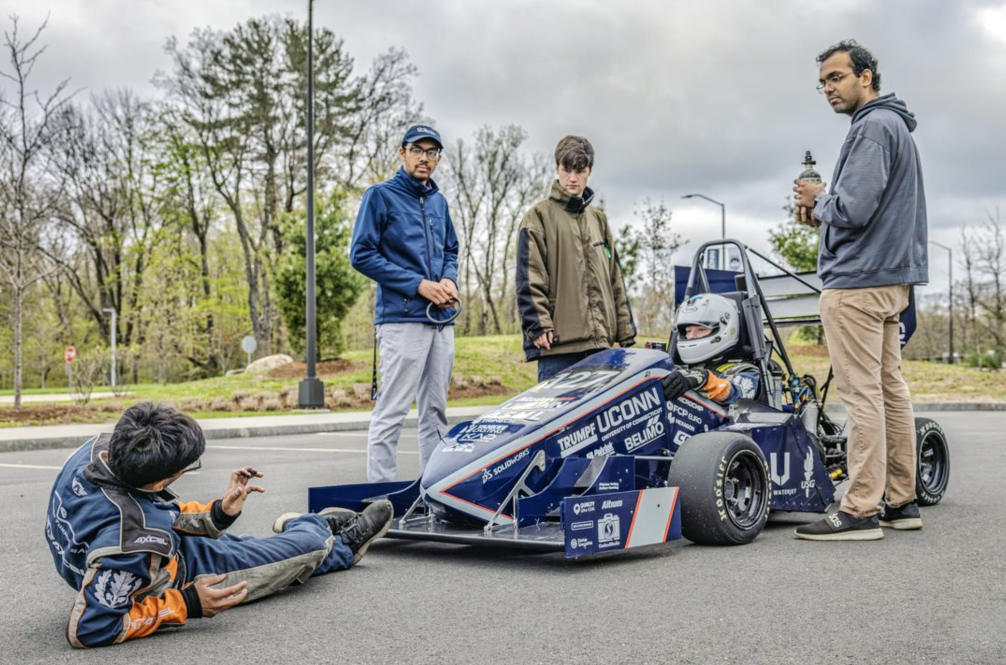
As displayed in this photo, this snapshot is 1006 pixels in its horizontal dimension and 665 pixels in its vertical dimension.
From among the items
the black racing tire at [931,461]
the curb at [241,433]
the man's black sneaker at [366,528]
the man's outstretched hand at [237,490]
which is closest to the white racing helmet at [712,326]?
the black racing tire at [931,461]

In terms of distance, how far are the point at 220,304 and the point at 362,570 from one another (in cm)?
4967

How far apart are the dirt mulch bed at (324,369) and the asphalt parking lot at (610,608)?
70.0ft

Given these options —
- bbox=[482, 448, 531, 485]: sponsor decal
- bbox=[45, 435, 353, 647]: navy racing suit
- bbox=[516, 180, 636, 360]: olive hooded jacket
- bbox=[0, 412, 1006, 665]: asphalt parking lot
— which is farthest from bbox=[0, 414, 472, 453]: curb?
bbox=[45, 435, 353, 647]: navy racing suit

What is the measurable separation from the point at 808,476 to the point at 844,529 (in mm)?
691

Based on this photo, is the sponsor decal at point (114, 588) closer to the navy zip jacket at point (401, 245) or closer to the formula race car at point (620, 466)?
the formula race car at point (620, 466)

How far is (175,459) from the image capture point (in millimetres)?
3461

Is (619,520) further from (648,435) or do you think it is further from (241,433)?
(241,433)

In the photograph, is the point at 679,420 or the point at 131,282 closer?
the point at 679,420

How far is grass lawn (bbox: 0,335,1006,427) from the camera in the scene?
1880 cm

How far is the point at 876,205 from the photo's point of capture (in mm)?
5258

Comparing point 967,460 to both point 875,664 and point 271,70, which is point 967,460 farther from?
point 271,70

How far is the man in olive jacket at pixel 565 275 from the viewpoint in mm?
6191

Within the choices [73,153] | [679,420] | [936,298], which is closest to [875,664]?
[679,420]

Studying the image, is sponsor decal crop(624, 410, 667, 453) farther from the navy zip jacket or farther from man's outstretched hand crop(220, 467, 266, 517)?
man's outstretched hand crop(220, 467, 266, 517)
